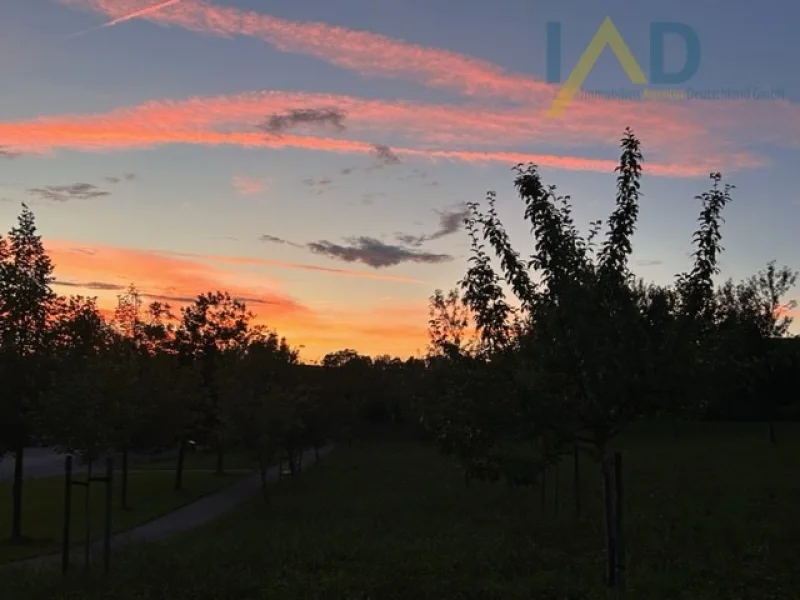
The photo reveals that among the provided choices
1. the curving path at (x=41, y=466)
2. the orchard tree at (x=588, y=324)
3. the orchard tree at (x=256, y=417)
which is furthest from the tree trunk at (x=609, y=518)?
Result: the curving path at (x=41, y=466)

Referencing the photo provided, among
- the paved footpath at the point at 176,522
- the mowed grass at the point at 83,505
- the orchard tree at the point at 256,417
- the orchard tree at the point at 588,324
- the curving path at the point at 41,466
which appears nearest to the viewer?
the orchard tree at the point at 588,324

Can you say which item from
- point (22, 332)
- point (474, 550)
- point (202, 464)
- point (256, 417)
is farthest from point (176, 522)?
point (202, 464)

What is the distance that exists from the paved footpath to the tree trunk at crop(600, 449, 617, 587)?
32.1 feet

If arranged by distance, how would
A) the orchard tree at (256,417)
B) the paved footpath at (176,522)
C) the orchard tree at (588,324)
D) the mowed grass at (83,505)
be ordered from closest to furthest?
1. the orchard tree at (588,324)
2. the paved footpath at (176,522)
3. the mowed grass at (83,505)
4. the orchard tree at (256,417)

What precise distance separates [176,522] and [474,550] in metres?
13.8

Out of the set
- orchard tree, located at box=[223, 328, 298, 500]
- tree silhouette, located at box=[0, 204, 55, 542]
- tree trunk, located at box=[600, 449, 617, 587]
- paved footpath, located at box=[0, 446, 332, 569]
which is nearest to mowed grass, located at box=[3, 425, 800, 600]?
tree trunk, located at box=[600, 449, 617, 587]

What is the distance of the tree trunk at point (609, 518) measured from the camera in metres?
9.23

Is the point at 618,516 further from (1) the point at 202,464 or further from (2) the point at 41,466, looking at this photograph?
(1) the point at 202,464

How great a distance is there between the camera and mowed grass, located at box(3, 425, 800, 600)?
1118 centimetres

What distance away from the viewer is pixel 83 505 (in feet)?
96.8

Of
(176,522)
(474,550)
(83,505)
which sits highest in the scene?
(474,550)

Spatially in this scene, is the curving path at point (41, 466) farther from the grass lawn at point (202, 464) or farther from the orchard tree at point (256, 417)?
the orchard tree at point (256, 417)

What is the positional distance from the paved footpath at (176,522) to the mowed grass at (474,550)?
1206mm

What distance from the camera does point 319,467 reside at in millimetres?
47594
